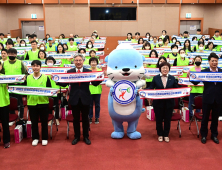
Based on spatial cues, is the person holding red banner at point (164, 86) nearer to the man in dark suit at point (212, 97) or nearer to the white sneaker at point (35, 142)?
the man in dark suit at point (212, 97)

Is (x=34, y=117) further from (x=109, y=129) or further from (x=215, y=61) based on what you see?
(x=215, y=61)

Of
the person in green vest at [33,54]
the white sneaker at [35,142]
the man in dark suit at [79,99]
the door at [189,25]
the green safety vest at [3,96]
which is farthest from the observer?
the door at [189,25]

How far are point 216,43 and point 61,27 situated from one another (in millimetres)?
12231

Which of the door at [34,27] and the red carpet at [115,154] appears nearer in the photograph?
the red carpet at [115,154]

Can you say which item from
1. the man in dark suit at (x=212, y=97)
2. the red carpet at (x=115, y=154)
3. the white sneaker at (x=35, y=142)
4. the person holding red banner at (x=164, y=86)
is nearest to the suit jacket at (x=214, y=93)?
the man in dark suit at (x=212, y=97)

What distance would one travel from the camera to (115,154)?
4.45 meters

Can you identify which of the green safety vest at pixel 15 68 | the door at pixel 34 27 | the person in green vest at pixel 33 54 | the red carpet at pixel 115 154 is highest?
the door at pixel 34 27

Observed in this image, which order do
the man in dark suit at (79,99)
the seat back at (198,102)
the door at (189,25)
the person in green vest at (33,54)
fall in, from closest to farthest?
the man in dark suit at (79,99)
the seat back at (198,102)
the person in green vest at (33,54)
the door at (189,25)

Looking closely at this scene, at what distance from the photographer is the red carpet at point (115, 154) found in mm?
4082

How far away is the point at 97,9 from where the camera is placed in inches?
719

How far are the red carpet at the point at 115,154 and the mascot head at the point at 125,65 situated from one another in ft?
4.58

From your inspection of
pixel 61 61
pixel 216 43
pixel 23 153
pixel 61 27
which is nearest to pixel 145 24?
pixel 61 27

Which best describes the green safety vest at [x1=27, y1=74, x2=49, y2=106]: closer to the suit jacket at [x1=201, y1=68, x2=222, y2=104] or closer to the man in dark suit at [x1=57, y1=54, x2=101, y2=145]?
the man in dark suit at [x1=57, y1=54, x2=101, y2=145]

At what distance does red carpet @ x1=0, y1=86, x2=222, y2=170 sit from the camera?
4082 mm
